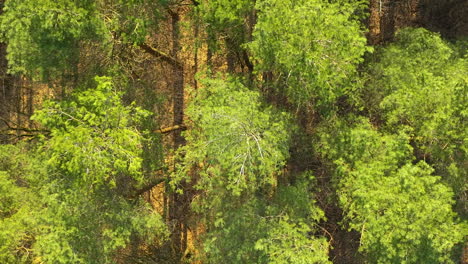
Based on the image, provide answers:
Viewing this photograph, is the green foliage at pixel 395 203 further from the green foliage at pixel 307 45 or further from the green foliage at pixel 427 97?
the green foliage at pixel 307 45

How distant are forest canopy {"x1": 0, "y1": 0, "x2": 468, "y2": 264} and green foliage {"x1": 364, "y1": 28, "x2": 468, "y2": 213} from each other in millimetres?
37

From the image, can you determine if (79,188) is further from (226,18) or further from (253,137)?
(226,18)

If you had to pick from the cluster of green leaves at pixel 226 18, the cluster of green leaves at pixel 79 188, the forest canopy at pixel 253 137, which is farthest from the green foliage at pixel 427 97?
the cluster of green leaves at pixel 79 188

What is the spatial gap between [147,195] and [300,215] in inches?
196

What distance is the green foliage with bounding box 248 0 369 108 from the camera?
28.6ft

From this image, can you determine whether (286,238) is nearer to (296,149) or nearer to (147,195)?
(296,149)

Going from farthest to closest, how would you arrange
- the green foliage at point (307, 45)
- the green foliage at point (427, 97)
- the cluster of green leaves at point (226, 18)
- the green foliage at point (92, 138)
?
1. the cluster of green leaves at point (226, 18)
2. the green foliage at point (427, 97)
3. the green foliage at point (307, 45)
4. the green foliage at point (92, 138)

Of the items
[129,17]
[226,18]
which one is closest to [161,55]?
[129,17]

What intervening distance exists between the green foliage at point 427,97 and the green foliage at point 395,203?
449 millimetres

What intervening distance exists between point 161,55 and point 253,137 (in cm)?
489

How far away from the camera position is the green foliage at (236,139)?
8.55 metres

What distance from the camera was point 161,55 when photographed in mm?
12664

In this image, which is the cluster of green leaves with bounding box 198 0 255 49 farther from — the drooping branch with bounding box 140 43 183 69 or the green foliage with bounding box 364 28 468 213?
the green foliage with bounding box 364 28 468 213

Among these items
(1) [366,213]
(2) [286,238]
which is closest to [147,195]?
(2) [286,238]
